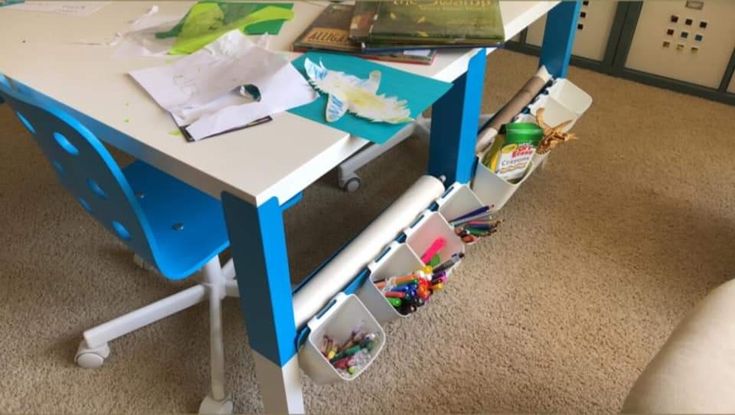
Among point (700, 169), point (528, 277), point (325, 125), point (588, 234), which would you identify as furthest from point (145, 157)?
point (700, 169)

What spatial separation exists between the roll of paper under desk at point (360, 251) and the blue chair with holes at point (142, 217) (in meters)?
0.20

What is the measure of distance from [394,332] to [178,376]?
49cm

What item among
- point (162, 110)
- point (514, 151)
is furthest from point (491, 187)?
point (162, 110)

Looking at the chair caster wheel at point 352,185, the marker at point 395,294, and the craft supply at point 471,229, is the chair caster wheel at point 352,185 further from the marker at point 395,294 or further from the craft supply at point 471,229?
the marker at point 395,294

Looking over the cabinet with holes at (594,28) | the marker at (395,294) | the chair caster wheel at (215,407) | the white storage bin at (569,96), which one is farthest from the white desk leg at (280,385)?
the cabinet with holes at (594,28)

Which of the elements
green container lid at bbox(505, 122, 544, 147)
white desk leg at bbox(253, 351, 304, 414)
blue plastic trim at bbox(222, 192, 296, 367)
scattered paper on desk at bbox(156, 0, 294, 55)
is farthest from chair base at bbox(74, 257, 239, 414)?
green container lid at bbox(505, 122, 544, 147)

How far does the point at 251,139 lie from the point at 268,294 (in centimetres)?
23

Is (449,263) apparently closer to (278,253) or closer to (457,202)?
(457,202)

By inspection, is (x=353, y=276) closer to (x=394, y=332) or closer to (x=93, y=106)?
(x=394, y=332)

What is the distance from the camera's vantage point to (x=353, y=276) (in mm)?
1083

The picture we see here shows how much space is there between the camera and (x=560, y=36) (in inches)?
62.4

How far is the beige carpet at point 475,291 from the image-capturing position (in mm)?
1228

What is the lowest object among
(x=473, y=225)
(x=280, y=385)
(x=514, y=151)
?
(x=280, y=385)

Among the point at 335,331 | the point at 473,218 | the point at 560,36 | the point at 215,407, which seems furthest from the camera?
the point at 560,36
